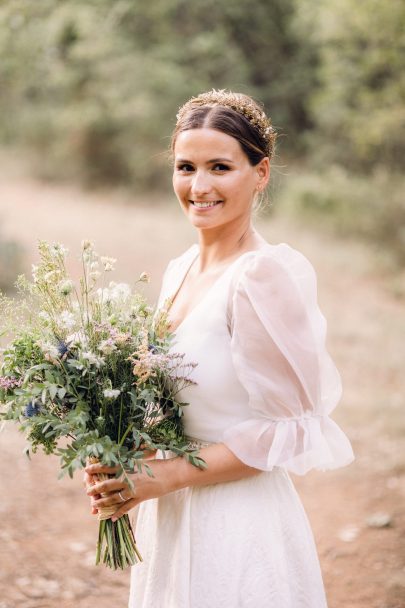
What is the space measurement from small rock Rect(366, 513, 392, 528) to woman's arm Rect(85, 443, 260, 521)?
289 cm

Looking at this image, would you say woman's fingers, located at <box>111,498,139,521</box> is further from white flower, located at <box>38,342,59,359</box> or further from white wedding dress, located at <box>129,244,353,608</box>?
white flower, located at <box>38,342,59,359</box>

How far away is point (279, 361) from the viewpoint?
1856 mm

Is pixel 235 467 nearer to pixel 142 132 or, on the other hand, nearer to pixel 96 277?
pixel 96 277

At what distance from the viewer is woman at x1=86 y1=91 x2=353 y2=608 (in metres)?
1.86

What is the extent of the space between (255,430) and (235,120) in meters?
0.93

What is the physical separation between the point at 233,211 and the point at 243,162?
0.50ft

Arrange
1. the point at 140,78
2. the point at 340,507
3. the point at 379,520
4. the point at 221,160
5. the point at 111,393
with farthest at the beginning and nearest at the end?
the point at 140,78, the point at 340,507, the point at 379,520, the point at 221,160, the point at 111,393

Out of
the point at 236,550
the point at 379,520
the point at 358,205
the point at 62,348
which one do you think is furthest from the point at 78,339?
the point at 358,205

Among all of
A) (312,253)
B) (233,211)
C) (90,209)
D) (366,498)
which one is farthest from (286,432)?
(90,209)

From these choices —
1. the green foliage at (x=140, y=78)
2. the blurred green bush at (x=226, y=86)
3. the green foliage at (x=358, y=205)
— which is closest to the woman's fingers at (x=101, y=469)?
the blurred green bush at (x=226, y=86)

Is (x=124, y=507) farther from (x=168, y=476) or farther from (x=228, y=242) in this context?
(x=228, y=242)

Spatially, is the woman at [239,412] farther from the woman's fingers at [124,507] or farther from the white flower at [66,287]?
the white flower at [66,287]

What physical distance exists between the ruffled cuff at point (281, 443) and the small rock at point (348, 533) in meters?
2.63

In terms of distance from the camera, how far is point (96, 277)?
186cm
